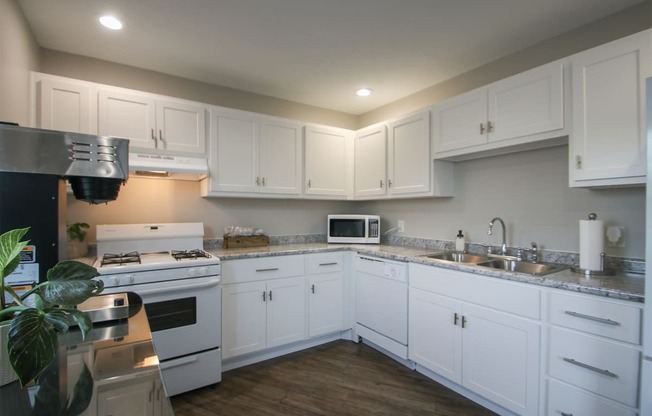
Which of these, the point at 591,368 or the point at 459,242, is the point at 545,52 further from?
the point at 591,368

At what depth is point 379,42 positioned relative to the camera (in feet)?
7.39

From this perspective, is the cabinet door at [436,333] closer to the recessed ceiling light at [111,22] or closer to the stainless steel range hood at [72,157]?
the stainless steel range hood at [72,157]

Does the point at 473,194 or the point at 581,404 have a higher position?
the point at 473,194

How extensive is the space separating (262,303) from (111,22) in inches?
89.8

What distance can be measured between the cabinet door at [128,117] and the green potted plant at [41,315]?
1.95 meters

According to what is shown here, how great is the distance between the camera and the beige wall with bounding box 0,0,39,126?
1.59 m

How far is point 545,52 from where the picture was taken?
7.39 ft

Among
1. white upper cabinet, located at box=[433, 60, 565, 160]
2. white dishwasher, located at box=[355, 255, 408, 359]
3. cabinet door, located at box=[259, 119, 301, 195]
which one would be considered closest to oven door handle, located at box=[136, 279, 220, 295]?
cabinet door, located at box=[259, 119, 301, 195]

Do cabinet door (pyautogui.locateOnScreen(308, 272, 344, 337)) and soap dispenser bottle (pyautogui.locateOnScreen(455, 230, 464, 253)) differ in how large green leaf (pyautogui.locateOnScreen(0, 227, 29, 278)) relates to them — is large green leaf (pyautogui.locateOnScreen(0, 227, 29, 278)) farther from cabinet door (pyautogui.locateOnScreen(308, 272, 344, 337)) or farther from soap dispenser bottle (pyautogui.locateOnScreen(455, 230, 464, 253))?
soap dispenser bottle (pyautogui.locateOnScreen(455, 230, 464, 253))

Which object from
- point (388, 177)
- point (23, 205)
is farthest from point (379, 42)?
point (23, 205)

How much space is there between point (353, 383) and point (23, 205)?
2.25 m

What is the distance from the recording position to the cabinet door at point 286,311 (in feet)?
8.71

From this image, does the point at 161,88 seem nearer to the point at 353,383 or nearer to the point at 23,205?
the point at 23,205

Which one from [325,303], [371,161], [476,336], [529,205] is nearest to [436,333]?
[476,336]
